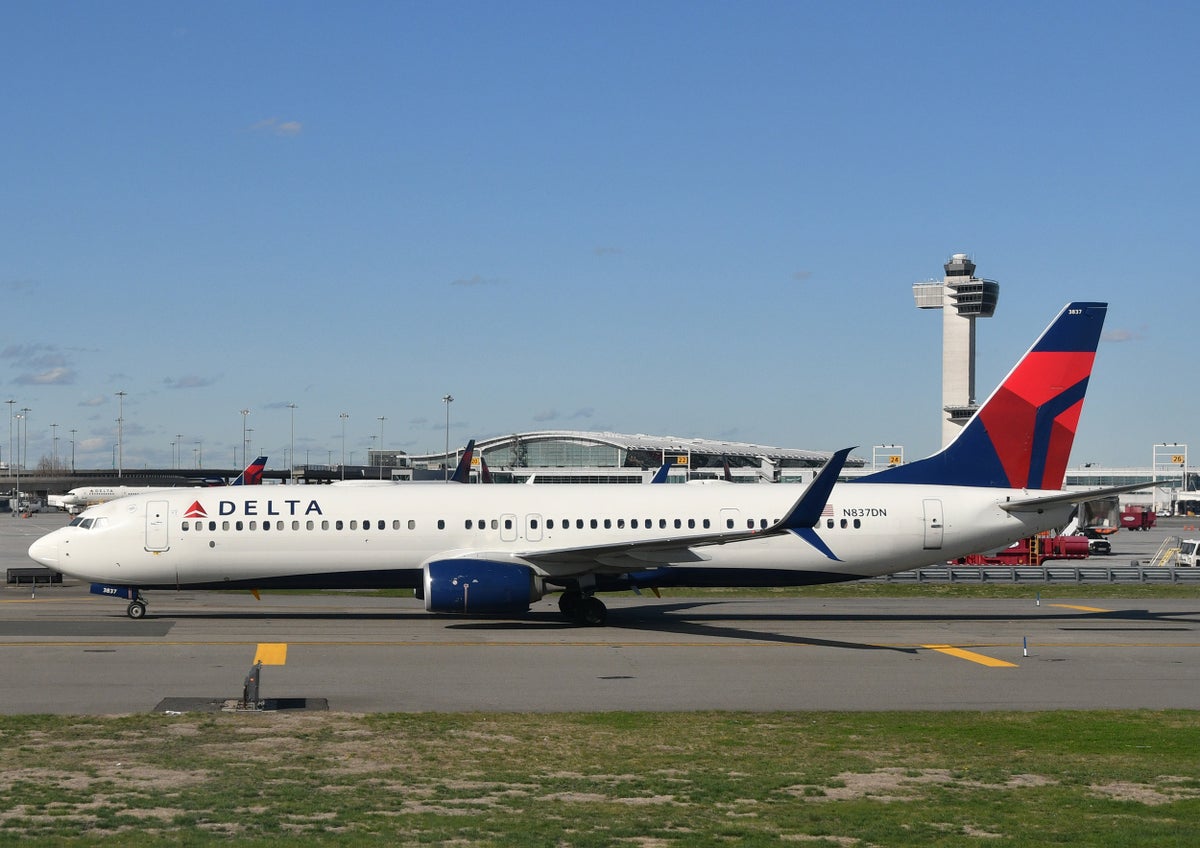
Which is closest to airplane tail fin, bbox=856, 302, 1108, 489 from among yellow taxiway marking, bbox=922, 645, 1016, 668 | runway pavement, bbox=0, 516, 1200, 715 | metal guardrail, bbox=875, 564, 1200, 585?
runway pavement, bbox=0, 516, 1200, 715

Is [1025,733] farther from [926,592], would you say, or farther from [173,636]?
[926,592]

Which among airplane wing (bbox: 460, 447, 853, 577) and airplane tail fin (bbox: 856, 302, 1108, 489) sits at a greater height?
airplane tail fin (bbox: 856, 302, 1108, 489)

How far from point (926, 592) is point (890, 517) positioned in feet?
42.8

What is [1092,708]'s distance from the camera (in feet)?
74.2

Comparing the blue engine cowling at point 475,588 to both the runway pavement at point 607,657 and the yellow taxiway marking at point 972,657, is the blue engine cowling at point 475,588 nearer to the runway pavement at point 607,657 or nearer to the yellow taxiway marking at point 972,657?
the runway pavement at point 607,657

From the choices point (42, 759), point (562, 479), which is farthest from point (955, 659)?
point (562, 479)

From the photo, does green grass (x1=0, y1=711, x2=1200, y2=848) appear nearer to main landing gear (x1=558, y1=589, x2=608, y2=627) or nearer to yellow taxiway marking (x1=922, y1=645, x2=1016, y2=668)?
yellow taxiway marking (x1=922, y1=645, x2=1016, y2=668)

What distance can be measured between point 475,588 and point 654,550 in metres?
4.97

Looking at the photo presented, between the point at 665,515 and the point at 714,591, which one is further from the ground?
the point at 665,515

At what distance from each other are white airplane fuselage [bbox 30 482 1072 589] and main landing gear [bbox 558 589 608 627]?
2.32 ft

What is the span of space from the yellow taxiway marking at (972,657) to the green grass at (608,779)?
243 inches

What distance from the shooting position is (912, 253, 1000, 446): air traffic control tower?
12406 centimetres

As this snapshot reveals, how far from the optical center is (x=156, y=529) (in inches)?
1371

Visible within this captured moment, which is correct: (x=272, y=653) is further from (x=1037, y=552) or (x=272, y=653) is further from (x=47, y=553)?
(x=1037, y=552)
